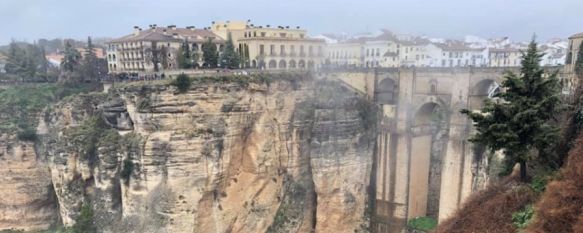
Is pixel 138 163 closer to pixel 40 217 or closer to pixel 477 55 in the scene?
pixel 40 217

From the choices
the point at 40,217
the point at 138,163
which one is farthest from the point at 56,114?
the point at 138,163

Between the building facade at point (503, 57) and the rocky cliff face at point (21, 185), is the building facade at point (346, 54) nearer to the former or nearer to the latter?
the building facade at point (503, 57)

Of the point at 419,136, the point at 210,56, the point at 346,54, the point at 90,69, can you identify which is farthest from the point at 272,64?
the point at 90,69

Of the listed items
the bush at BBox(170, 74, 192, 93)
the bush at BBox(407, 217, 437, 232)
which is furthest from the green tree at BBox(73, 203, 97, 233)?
the bush at BBox(407, 217, 437, 232)

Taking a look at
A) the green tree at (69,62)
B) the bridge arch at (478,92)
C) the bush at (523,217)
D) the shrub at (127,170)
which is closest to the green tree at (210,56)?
the green tree at (69,62)

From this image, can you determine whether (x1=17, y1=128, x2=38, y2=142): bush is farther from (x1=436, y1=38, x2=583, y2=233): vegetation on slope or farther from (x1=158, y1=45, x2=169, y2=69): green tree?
(x1=436, y1=38, x2=583, y2=233): vegetation on slope

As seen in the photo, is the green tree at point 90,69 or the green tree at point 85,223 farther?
the green tree at point 90,69
